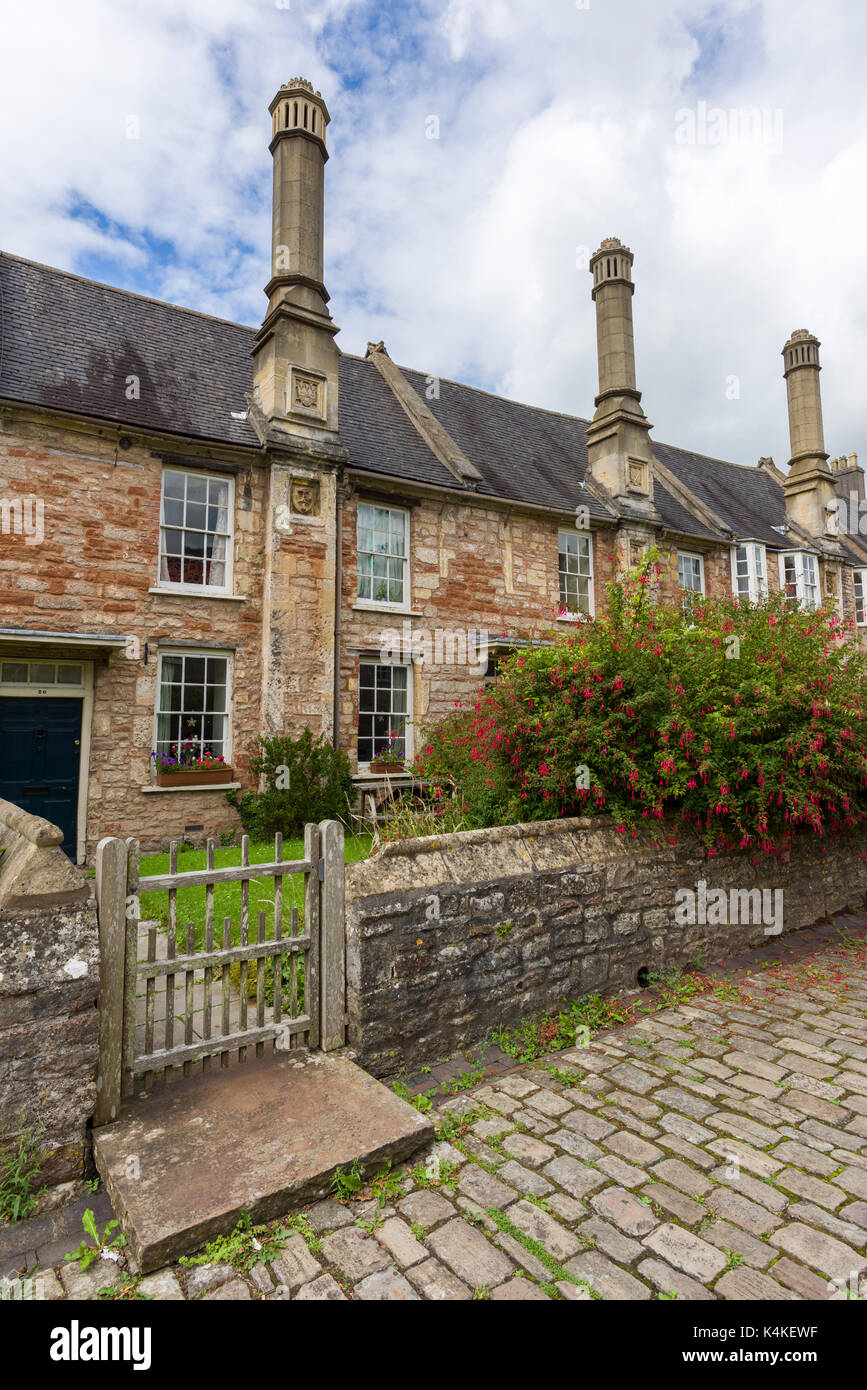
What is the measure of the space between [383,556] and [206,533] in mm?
3258

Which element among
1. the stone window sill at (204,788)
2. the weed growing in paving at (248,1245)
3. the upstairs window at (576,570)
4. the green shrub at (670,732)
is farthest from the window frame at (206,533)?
the weed growing in paving at (248,1245)

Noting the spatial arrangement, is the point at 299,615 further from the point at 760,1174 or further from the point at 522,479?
the point at 760,1174

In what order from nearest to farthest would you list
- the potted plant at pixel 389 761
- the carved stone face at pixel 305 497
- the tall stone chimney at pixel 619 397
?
the carved stone face at pixel 305 497 → the potted plant at pixel 389 761 → the tall stone chimney at pixel 619 397

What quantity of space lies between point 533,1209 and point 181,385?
43.1 ft

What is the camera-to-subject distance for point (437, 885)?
424 cm

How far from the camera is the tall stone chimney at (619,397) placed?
16.6 m

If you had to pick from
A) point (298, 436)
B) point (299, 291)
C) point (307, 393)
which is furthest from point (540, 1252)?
point (299, 291)

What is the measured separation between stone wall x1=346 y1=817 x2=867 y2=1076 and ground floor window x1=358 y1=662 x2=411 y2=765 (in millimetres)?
7637

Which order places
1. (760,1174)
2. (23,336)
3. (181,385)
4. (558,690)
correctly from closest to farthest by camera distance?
(760,1174) < (558,690) < (23,336) < (181,385)

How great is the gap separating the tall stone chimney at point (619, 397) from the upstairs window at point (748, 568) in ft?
12.0

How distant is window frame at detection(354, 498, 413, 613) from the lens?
12.7 metres

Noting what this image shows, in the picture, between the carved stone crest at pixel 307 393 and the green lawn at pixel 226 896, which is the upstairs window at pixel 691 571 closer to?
the carved stone crest at pixel 307 393

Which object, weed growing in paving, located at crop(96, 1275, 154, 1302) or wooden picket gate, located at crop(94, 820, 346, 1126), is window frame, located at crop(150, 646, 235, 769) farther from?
weed growing in paving, located at crop(96, 1275, 154, 1302)

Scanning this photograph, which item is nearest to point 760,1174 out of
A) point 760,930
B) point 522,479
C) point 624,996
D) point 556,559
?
point 624,996
